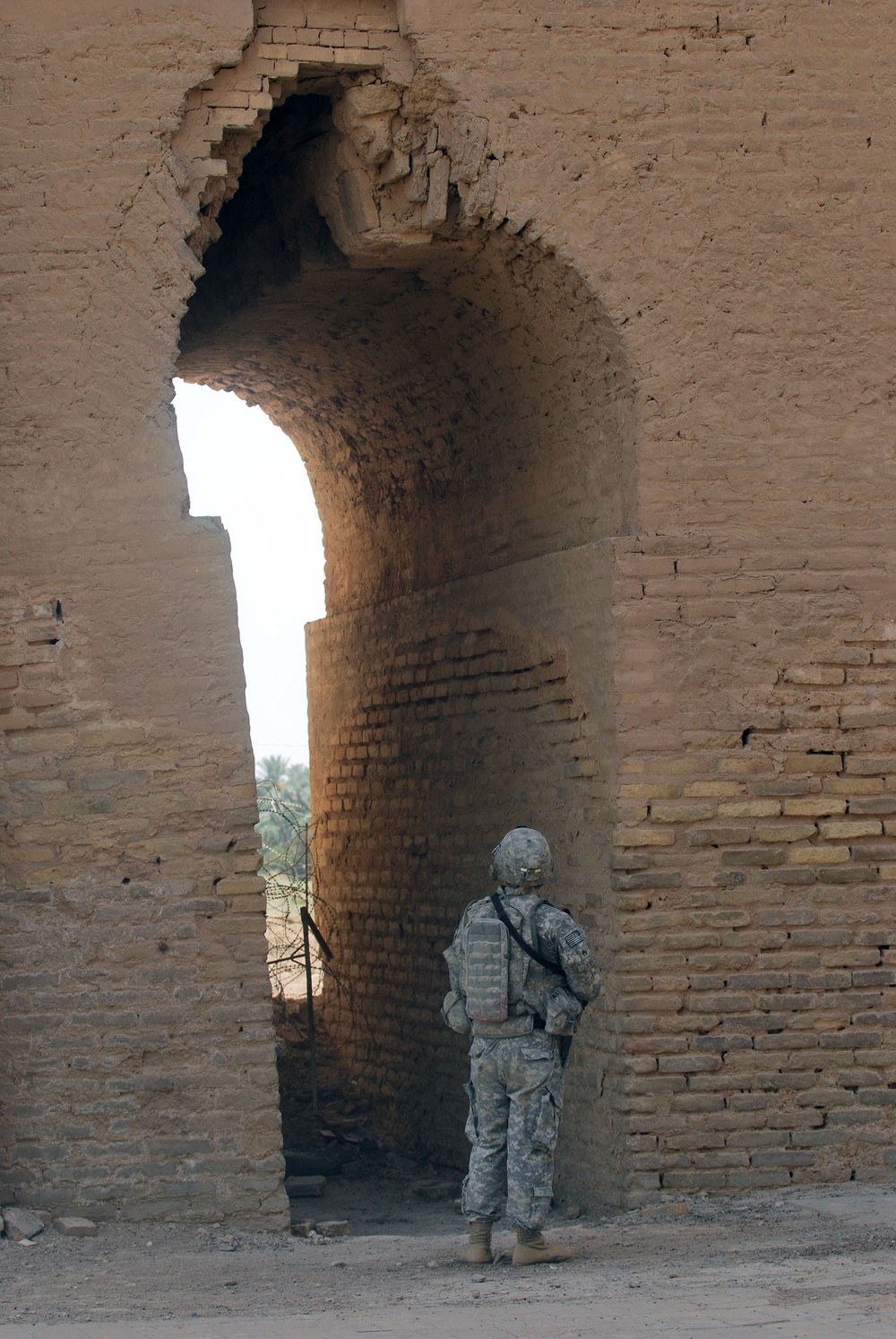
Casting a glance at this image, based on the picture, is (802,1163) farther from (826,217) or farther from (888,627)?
(826,217)

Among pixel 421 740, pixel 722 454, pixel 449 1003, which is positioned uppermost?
pixel 722 454

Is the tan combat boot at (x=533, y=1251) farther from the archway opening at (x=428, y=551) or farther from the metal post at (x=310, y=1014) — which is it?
the metal post at (x=310, y=1014)

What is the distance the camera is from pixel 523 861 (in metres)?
6.01

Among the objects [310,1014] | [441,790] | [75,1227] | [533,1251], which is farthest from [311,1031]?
[533,1251]

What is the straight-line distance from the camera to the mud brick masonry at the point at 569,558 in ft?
22.2

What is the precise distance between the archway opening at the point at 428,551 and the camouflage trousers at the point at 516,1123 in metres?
1.30

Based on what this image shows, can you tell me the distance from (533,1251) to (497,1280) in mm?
→ 245

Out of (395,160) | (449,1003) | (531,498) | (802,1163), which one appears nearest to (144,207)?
(395,160)

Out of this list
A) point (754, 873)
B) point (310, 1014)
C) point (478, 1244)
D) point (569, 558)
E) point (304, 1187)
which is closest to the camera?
point (478, 1244)

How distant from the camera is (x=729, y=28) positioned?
24.1 feet

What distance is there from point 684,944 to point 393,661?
3.51 meters

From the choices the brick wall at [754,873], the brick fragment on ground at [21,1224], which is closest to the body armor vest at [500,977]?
the brick wall at [754,873]

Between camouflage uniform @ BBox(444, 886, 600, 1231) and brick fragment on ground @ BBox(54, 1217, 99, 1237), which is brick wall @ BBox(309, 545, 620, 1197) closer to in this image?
camouflage uniform @ BBox(444, 886, 600, 1231)

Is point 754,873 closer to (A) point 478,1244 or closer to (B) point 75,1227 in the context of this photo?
(A) point 478,1244
